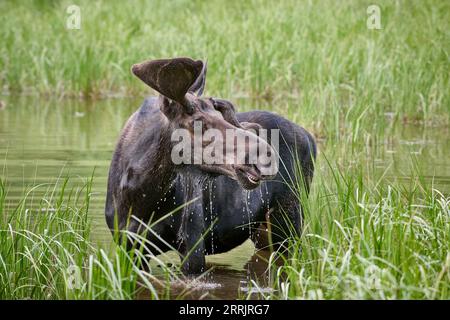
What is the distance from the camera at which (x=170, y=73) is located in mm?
5562

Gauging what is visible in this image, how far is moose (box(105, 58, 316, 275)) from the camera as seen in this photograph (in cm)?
558

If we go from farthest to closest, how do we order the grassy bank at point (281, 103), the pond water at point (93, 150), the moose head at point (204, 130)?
the pond water at point (93, 150), the grassy bank at point (281, 103), the moose head at point (204, 130)

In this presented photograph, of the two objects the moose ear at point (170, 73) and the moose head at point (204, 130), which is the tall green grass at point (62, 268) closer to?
the moose head at point (204, 130)

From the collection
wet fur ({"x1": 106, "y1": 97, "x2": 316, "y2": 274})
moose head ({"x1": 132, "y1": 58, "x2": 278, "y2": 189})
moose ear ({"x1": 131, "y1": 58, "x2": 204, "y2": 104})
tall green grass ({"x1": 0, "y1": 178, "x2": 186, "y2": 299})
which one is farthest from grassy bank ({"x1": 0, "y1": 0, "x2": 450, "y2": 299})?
moose ear ({"x1": 131, "y1": 58, "x2": 204, "y2": 104})

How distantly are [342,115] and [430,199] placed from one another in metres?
6.35

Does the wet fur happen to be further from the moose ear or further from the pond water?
the pond water

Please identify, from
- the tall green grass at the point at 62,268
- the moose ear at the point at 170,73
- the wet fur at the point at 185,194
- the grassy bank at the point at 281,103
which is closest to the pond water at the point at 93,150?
the grassy bank at the point at 281,103

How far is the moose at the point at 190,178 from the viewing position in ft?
18.3

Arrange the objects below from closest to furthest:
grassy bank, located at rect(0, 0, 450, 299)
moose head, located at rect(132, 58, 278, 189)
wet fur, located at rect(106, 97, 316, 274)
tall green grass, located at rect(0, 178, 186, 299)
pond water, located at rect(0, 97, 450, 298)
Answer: tall green grass, located at rect(0, 178, 186, 299)
moose head, located at rect(132, 58, 278, 189)
grassy bank, located at rect(0, 0, 450, 299)
wet fur, located at rect(106, 97, 316, 274)
pond water, located at rect(0, 97, 450, 298)

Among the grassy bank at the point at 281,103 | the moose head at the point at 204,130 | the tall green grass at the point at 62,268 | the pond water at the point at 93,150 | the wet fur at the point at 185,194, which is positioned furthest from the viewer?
the pond water at the point at 93,150

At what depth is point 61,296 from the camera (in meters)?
5.63

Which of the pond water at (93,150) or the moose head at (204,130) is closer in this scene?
the moose head at (204,130)

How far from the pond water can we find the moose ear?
160cm

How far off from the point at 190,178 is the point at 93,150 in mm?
6368
